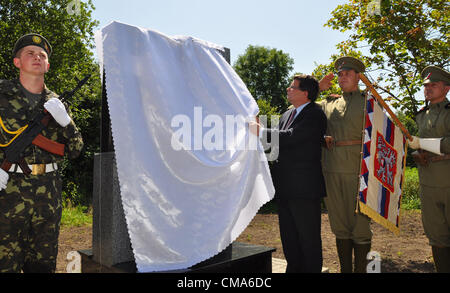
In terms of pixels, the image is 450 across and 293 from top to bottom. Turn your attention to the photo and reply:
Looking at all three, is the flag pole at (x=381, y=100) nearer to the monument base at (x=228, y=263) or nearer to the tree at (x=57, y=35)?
the monument base at (x=228, y=263)

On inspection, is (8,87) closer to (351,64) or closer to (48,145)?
(48,145)

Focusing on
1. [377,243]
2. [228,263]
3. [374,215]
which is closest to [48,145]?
[228,263]

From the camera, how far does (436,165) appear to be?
3604 millimetres

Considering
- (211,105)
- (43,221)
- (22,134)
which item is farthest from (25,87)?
(211,105)

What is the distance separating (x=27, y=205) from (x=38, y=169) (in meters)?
0.29

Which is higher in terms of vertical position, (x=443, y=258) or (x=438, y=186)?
(x=438, y=186)

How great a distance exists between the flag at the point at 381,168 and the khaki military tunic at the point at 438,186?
0.85 ft

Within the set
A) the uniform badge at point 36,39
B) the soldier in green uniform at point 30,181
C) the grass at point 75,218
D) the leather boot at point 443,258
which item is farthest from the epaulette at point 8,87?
the grass at point 75,218

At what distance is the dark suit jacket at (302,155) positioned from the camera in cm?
331

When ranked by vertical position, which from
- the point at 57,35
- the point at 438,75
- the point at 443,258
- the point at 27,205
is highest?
the point at 57,35

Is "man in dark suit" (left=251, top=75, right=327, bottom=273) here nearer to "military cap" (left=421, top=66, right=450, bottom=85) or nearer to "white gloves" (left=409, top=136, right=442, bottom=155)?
"white gloves" (left=409, top=136, right=442, bottom=155)

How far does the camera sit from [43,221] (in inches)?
111
